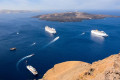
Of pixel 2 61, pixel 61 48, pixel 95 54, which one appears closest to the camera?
pixel 2 61

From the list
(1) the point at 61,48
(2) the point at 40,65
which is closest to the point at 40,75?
(2) the point at 40,65

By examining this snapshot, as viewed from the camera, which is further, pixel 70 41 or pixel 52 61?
pixel 70 41

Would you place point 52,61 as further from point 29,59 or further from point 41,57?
point 29,59

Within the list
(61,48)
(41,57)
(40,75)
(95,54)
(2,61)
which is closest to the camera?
(40,75)

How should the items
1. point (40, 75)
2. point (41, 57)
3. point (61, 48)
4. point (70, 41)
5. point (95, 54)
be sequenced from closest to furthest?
point (40, 75) → point (41, 57) → point (95, 54) → point (61, 48) → point (70, 41)

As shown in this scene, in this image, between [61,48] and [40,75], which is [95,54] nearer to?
[61,48]

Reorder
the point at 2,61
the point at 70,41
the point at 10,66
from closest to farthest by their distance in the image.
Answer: the point at 10,66, the point at 2,61, the point at 70,41

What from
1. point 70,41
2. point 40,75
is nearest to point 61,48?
point 70,41

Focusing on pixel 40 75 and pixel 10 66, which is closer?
pixel 40 75

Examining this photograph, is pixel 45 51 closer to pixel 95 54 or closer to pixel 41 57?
pixel 41 57
